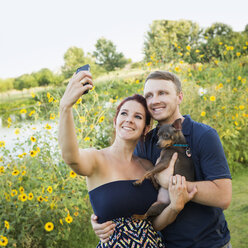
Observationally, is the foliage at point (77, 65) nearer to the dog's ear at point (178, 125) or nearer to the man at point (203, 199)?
the dog's ear at point (178, 125)

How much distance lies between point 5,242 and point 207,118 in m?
4.49

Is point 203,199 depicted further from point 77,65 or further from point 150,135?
point 77,65

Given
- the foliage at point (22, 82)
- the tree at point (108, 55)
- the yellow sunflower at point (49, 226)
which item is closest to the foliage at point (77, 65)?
the yellow sunflower at point (49, 226)

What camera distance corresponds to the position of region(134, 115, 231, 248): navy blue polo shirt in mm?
1963

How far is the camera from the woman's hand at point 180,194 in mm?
1867

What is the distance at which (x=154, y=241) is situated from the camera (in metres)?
1.95

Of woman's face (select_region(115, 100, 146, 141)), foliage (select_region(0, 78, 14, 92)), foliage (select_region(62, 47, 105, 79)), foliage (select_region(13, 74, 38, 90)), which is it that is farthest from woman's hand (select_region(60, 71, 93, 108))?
foliage (select_region(0, 78, 14, 92))

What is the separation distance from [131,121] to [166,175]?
0.51 metres

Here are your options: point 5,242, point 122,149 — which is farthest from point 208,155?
point 5,242

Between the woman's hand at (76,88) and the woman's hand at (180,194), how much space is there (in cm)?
93

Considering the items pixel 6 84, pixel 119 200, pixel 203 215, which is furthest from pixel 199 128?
pixel 6 84

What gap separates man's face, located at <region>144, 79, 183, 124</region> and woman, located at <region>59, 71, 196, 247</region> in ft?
0.28

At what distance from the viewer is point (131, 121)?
7.32 ft

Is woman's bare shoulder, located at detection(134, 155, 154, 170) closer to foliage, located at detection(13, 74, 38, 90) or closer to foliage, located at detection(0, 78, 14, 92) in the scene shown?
foliage, located at detection(13, 74, 38, 90)
